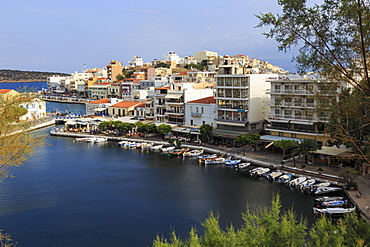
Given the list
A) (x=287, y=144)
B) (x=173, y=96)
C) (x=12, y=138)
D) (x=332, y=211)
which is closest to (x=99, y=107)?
(x=173, y=96)

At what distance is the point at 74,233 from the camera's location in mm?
17359

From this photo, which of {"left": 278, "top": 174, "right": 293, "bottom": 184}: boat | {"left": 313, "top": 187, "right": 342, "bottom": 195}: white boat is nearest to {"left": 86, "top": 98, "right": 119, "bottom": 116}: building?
{"left": 278, "top": 174, "right": 293, "bottom": 184}: boat

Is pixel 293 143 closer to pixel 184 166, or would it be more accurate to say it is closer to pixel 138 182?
pixel 184 166

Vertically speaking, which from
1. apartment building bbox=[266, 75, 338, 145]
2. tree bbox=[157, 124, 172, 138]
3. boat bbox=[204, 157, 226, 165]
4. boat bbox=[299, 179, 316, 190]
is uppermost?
apartment building bbox=[266, 75, 338, 145]

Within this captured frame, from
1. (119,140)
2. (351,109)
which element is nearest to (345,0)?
(351,109)

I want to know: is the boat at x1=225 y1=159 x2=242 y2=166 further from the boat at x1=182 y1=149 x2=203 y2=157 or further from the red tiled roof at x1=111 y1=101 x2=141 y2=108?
the red tiled roof at x1=111 y1=101 x2=141 y2=108

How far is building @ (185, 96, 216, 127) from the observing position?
3744cm

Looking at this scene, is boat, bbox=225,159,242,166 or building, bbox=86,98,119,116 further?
building, bbox=86,98,119,116

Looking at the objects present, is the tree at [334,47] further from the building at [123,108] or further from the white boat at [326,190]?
the building at [123,108]

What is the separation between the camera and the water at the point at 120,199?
17484 mm

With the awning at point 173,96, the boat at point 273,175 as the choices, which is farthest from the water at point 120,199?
the awning at point 173,96

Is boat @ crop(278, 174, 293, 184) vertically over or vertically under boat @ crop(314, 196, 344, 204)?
over

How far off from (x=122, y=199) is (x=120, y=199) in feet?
0.41

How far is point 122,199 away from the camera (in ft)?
72.5
